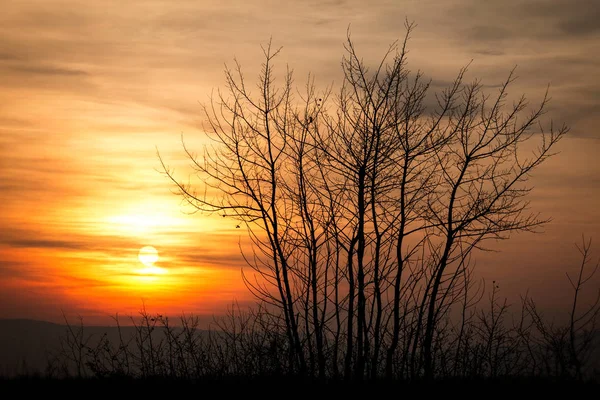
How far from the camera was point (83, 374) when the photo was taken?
10.3m

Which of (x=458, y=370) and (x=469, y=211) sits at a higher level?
(x=469, y=211)

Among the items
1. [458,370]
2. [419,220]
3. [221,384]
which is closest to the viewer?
[221,384]

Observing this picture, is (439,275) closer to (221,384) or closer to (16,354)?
(221,384)

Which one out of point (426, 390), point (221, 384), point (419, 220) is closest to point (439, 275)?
point (419, 220)

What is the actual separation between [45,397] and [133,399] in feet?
3.46

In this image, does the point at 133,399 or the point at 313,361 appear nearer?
the point at 133,399

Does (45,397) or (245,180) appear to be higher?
(245,180)

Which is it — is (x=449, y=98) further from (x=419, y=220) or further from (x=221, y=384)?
(x=221, y=384)

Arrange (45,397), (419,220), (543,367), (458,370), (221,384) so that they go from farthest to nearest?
(419,220)
(458,370)
(543,367)
(221,384)
(45,397)

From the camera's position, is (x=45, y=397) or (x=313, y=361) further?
(x=313, y=361)

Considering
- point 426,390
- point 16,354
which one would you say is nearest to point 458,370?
point 426,390

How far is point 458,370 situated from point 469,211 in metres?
2.61

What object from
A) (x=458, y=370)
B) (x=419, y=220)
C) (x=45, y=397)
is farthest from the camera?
(x=419, y=220)

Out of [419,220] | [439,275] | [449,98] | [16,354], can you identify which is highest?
[449,98]
